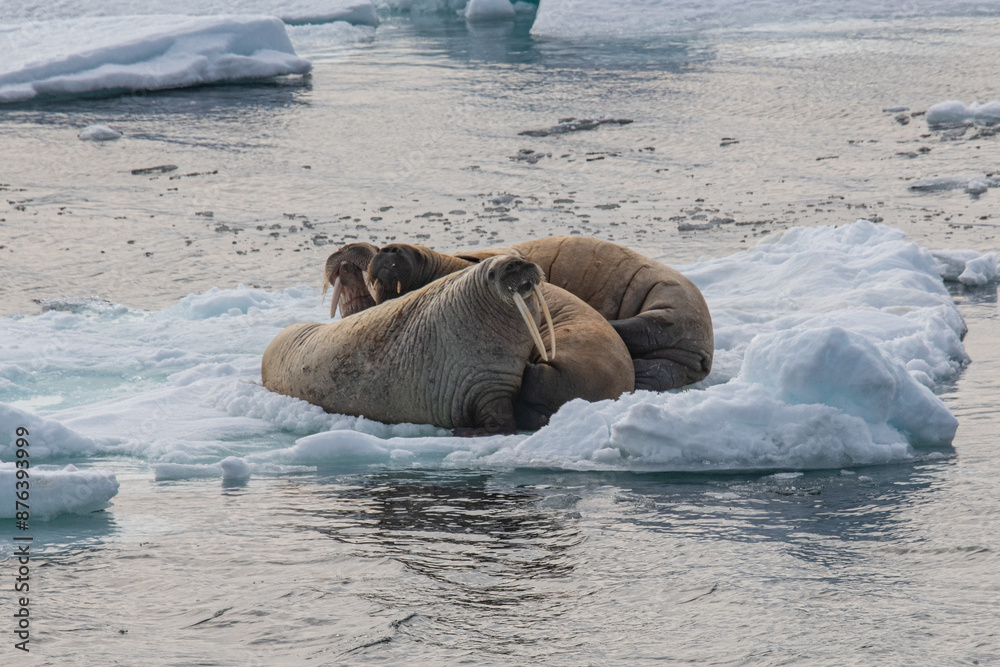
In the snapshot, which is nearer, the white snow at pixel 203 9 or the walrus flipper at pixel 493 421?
the walrus flipper at pixel 493 421

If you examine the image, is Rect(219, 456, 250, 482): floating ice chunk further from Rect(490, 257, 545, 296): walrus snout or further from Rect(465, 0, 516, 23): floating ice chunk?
Rect(465, 0, 516, 23): floating ice chunk

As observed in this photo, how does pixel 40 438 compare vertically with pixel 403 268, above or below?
below

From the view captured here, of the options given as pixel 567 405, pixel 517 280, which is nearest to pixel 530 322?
pixel 517 280

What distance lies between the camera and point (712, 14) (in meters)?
26.8

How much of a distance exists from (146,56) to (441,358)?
1567cm

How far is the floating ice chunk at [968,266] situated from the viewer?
8767 mm

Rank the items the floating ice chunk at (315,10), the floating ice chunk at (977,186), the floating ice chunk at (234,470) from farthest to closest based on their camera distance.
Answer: the floating ice chunk at (315,10) → the floating ice chunk at (977,186) → the floating ice chunk at (234,470)

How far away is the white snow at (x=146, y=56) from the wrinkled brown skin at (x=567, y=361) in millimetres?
13969

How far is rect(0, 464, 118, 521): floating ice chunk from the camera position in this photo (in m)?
4.35

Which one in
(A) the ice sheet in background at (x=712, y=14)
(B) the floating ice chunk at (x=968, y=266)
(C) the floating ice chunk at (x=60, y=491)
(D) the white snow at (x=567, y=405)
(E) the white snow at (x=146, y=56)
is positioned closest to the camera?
(C) the floating ice chunk at (x=60, y=491)

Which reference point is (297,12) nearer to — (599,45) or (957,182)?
(599,45)

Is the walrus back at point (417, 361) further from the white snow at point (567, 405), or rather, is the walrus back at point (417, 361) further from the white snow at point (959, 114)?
the white snow at point (959, 114)

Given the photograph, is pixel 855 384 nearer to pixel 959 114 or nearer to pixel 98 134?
pixel 959 114

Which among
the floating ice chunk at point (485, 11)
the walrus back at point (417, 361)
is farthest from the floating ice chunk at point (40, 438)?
the floating ice chunk at point (485, 11)
